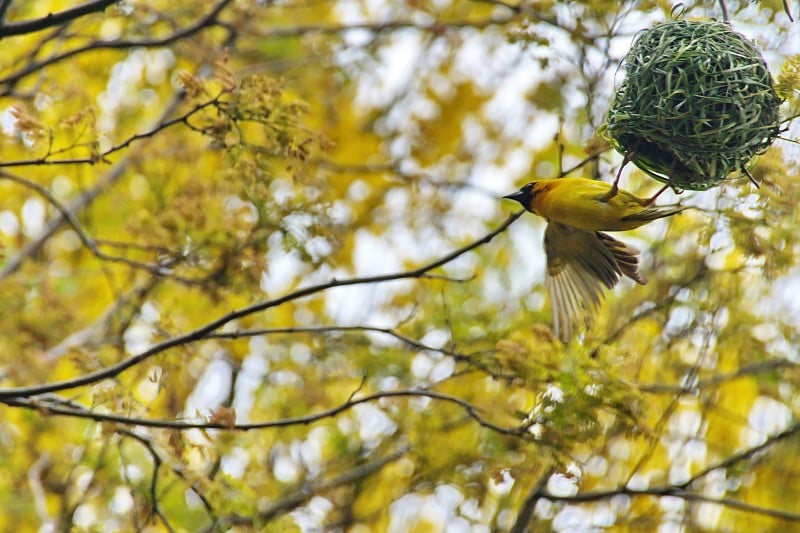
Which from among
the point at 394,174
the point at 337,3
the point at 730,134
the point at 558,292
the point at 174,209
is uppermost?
the point at 337,3

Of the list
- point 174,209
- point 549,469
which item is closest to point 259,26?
point 174,209

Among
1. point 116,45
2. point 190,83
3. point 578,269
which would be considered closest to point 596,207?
point 578,269

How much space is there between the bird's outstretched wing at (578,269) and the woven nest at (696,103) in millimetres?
881

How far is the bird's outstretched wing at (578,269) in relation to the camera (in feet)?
13.1

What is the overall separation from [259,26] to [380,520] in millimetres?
3360

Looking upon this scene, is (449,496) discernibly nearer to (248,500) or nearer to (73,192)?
(248,500)

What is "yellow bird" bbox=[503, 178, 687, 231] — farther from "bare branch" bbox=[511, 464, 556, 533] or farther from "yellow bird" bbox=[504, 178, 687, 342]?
"bare branch" bbox=[511, 464, 556, 533]

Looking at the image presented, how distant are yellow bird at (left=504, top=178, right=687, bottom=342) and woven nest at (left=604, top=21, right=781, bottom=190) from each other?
0.78ft

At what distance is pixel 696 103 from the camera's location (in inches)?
115

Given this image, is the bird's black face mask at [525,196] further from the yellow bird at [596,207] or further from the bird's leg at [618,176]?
the bird's leg at [618,176]

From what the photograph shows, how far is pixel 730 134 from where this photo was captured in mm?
2924

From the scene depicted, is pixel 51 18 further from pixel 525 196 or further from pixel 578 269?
pixel 578 269

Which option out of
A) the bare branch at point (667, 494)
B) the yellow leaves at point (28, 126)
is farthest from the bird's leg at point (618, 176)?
the yellow leaves at point (28, 126)

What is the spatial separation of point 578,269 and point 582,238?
0.17m
